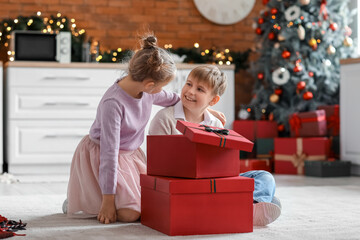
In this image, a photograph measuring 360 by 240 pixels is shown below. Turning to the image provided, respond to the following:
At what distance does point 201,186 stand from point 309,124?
113 inches

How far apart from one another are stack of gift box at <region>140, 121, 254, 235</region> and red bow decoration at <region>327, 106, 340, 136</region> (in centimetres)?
291

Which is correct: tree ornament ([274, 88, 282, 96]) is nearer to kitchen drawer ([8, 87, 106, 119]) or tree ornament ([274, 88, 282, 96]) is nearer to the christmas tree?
the christmas tree

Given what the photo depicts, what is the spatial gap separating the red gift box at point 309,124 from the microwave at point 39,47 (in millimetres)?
1889

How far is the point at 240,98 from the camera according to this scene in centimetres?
582

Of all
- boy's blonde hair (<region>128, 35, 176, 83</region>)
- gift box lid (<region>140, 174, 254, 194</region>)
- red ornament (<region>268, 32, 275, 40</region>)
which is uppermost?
red ornament (<region>268, 32, 275, 40</region>)

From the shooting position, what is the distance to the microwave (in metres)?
4.82

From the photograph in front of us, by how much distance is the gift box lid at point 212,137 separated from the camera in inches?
77.3

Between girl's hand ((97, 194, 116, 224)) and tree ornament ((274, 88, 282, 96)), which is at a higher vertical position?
tree ornament ((274, 88, 282, 96))

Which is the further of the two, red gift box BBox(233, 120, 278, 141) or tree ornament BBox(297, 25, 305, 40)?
red gift box BBox(233, 120, 278, 141)

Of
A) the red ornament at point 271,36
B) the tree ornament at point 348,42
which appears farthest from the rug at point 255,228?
the red ornament at point 271,36

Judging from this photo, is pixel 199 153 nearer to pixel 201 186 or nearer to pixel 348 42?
pixel 201 186

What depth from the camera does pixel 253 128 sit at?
201 inches

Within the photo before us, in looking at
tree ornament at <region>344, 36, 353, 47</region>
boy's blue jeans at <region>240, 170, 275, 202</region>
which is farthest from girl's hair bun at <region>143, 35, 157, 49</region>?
tree ornament at <region>344, 36, 353, 47</region>

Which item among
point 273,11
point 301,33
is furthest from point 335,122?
point 273,11
